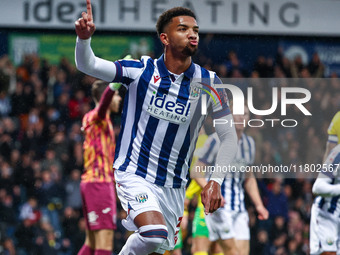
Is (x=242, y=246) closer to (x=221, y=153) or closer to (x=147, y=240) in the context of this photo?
(x=221, y=153)

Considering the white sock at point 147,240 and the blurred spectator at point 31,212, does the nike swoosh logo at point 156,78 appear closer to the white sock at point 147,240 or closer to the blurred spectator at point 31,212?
the white sock at point 147,240

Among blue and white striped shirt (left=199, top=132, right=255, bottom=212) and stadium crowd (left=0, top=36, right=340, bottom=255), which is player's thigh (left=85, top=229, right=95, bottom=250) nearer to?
blue and white striped shirt (left=199, top=132, right=255, bottom=212)

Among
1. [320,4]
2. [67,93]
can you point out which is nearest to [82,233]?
[67,93]

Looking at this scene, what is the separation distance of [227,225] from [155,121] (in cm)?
243

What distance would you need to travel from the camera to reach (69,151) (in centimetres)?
959

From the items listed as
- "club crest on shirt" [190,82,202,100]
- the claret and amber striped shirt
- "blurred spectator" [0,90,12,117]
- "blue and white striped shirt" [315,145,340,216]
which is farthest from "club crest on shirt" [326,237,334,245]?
"blurred spectator" [0,90,12,117]

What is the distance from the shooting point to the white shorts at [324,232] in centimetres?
532

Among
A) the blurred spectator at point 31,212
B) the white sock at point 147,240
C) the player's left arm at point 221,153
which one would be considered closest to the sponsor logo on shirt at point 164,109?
the player's left arm at point 221,153

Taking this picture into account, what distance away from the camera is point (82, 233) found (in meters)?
8.70

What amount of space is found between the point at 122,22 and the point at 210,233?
19.8 feet

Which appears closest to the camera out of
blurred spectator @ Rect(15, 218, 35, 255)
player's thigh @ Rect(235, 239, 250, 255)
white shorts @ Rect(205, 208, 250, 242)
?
white shorts @ Rect(205, 208, 250, 242)

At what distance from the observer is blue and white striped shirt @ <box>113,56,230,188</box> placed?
365 centimetres

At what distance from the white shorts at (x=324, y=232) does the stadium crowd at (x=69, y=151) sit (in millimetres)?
3418

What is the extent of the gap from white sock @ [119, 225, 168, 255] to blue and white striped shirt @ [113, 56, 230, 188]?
42cm
